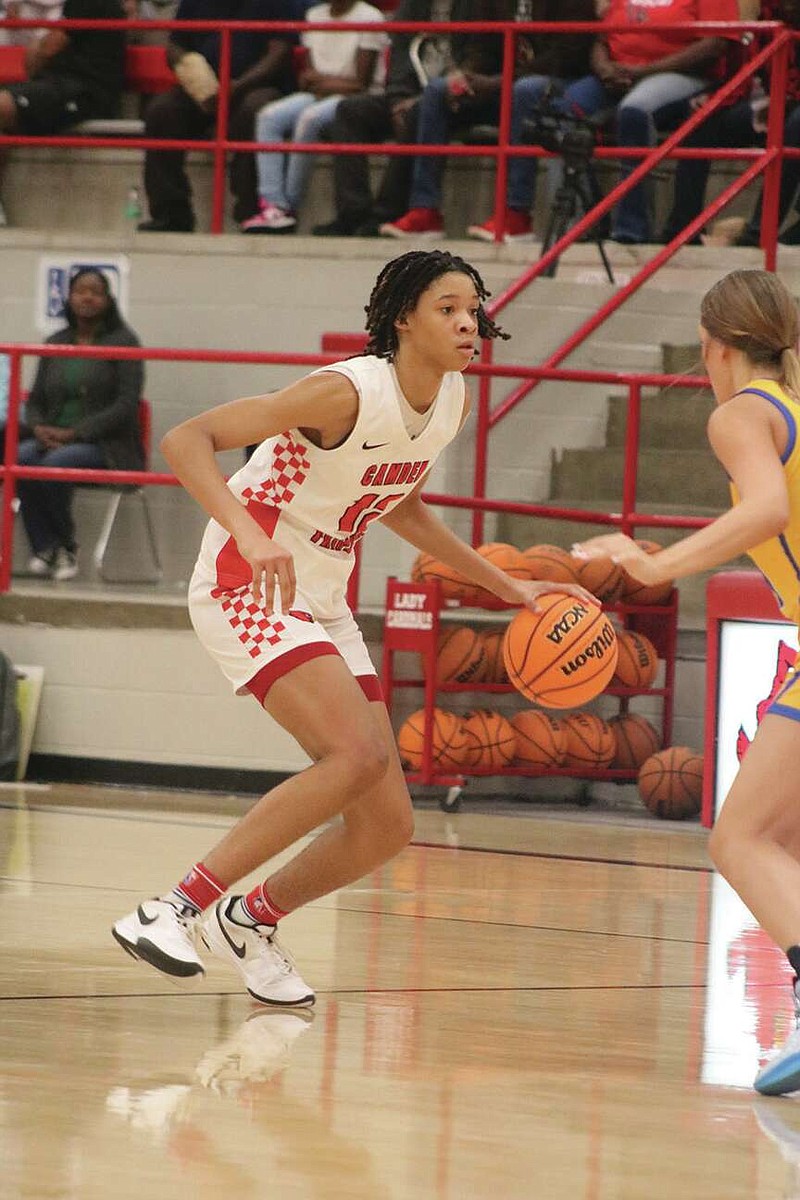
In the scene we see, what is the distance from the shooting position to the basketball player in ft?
12.5

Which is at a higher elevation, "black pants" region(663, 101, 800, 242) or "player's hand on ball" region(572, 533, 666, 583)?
"black pants" region(663, 101, 800, 242)

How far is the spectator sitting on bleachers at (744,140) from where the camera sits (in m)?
10.9

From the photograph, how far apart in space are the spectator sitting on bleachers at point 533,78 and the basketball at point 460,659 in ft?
11.3

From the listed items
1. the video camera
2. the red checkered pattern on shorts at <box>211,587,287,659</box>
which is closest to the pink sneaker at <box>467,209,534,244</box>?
the video camera

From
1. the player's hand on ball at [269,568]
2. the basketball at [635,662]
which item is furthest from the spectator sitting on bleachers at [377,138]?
the player's hand on ball at [269,568]

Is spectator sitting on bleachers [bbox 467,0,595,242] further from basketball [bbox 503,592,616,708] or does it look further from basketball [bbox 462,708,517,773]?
basketball [bbox 503,592,616,708]

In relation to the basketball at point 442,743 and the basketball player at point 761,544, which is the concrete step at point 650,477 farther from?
the basketball player at point 761,544

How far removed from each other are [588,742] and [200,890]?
14.0ft

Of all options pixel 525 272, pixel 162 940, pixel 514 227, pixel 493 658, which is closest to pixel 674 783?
pixel 493 658

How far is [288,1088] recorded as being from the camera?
150 inches

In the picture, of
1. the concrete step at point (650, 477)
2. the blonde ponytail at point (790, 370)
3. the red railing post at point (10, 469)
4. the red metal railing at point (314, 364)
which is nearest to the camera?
the blonde ponytail at point (790, 370)

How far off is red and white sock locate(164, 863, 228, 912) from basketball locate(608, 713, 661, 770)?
4.43 metres

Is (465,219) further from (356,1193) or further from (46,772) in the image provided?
(356,1193)

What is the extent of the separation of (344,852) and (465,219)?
7911 millimetres
